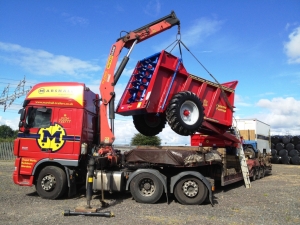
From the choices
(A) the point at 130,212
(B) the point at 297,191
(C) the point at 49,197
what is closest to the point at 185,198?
(A) the point at 130,212

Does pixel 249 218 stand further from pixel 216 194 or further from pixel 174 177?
pixel 216 194

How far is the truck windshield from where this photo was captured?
9156 millimetres

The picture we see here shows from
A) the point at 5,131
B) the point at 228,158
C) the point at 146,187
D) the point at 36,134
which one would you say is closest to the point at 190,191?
the point at 146,187

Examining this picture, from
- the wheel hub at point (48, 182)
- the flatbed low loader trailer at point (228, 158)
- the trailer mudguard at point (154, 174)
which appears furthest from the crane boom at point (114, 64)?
the flatbed low loader trailer at point (228, 158)

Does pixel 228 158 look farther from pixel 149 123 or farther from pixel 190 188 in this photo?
pixel 190 188

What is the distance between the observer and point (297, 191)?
11.1 metres

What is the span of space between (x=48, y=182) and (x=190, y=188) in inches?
164

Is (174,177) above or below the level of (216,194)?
above

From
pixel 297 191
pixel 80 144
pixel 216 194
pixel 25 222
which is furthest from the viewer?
pixel 297 191

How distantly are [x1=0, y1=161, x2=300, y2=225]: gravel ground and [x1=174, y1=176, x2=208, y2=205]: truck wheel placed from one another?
0.20 meters

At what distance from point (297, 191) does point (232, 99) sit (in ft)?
13.6

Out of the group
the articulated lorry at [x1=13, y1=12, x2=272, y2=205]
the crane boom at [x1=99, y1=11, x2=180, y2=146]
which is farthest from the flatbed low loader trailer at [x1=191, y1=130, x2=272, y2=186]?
the crane boom at [x1=99, y1=11, x2=180, y2=146]

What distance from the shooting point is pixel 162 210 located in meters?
7.70

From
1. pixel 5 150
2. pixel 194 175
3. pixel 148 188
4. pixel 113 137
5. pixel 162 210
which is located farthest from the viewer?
pixel 5 150
